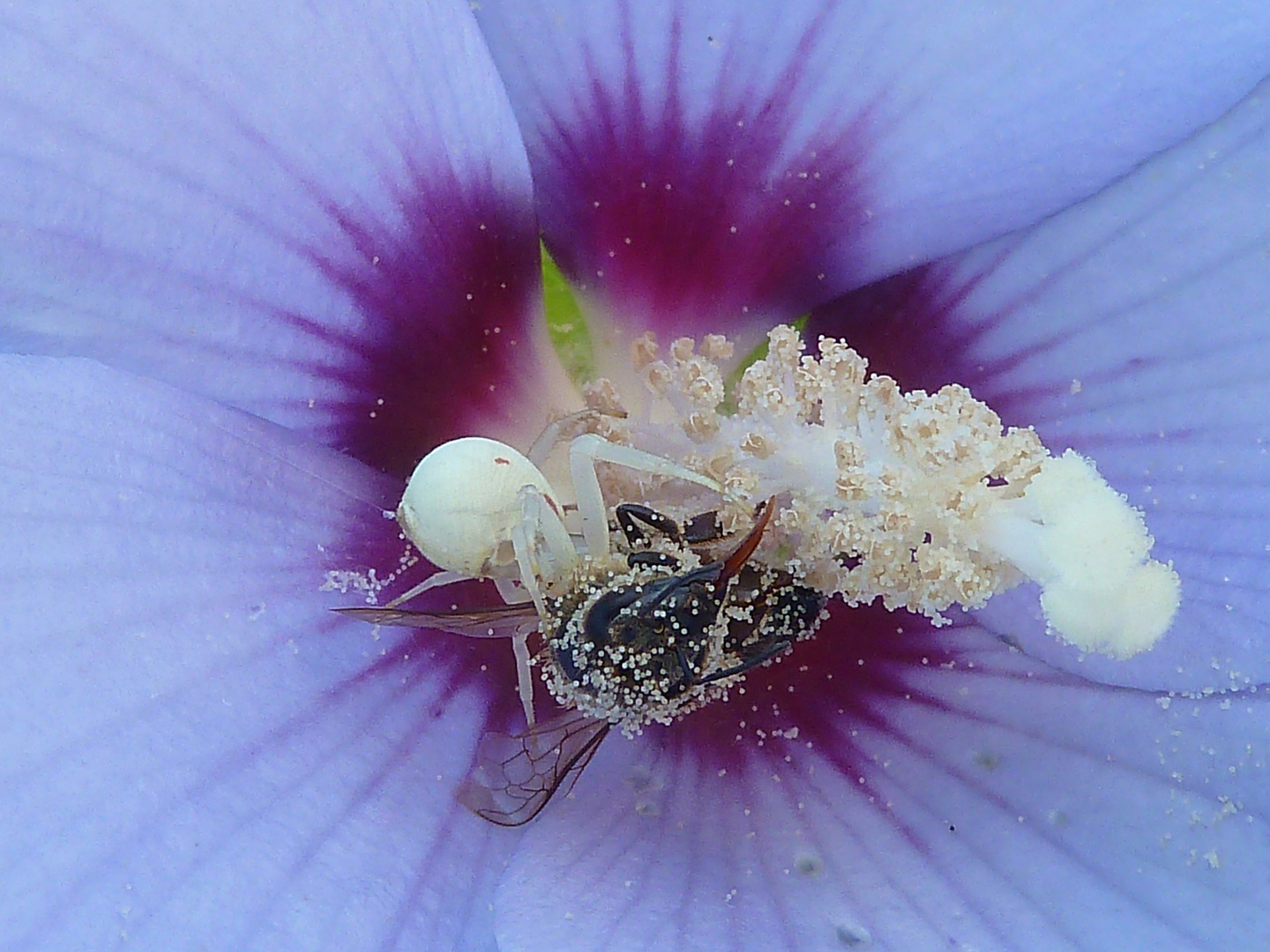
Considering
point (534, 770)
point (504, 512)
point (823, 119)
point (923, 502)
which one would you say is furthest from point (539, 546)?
point (823, 119)

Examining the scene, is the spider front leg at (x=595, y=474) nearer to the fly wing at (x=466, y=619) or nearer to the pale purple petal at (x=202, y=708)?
the fly wing at (x=466, y=619)

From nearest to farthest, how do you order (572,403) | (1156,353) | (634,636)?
1. (634,636)
2. (1156,353)
3. (572,403)

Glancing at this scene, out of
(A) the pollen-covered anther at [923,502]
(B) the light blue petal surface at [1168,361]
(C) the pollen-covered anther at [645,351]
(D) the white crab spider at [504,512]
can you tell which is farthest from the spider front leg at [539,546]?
(B) the light blue petal surface at [1168,361]

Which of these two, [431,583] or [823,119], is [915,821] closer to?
[431,583]

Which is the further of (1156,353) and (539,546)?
(1156,353)

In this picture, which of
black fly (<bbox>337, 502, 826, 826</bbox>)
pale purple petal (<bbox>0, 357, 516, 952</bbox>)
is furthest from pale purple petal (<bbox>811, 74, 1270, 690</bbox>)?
pale purple petal (<bbox>0, 357, 516, 952</bbox>)

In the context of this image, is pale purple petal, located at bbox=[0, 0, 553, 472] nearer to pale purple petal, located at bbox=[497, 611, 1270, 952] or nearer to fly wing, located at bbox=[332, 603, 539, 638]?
fly wing, located at bbox=[332, 603, 539, 638]

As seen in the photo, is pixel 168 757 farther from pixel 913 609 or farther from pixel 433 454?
pixel 913 609
